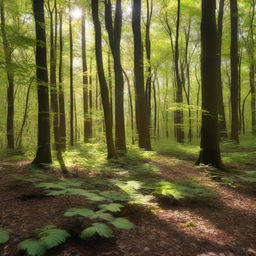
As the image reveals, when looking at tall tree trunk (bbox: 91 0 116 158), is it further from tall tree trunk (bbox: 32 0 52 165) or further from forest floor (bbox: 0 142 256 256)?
forest floor (bbox: 0 142 256 256)

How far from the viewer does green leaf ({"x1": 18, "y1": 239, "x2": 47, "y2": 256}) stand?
8.19 ft

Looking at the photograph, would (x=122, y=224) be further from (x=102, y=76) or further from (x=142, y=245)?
(x=102, y=76)

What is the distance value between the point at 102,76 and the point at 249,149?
8916mm

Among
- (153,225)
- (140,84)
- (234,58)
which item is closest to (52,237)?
(153,225)

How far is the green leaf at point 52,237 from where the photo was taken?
267 centimetres

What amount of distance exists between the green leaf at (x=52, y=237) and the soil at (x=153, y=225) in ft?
0.57

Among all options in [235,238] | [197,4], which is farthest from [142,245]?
[197,4]

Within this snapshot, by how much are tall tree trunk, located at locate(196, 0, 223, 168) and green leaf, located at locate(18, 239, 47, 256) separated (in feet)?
21.8

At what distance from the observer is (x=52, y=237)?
2.79 metres

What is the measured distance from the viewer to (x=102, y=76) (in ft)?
31.0

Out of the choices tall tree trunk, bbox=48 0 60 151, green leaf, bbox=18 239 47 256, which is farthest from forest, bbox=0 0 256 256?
tall tree trunk, bbox=48 0 60 151

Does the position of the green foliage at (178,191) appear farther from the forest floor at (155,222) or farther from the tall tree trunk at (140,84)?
the tall tree trunk at (140,84)

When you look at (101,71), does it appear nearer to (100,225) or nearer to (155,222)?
(155,222)

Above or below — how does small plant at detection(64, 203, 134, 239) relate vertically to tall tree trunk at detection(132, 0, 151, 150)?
below
